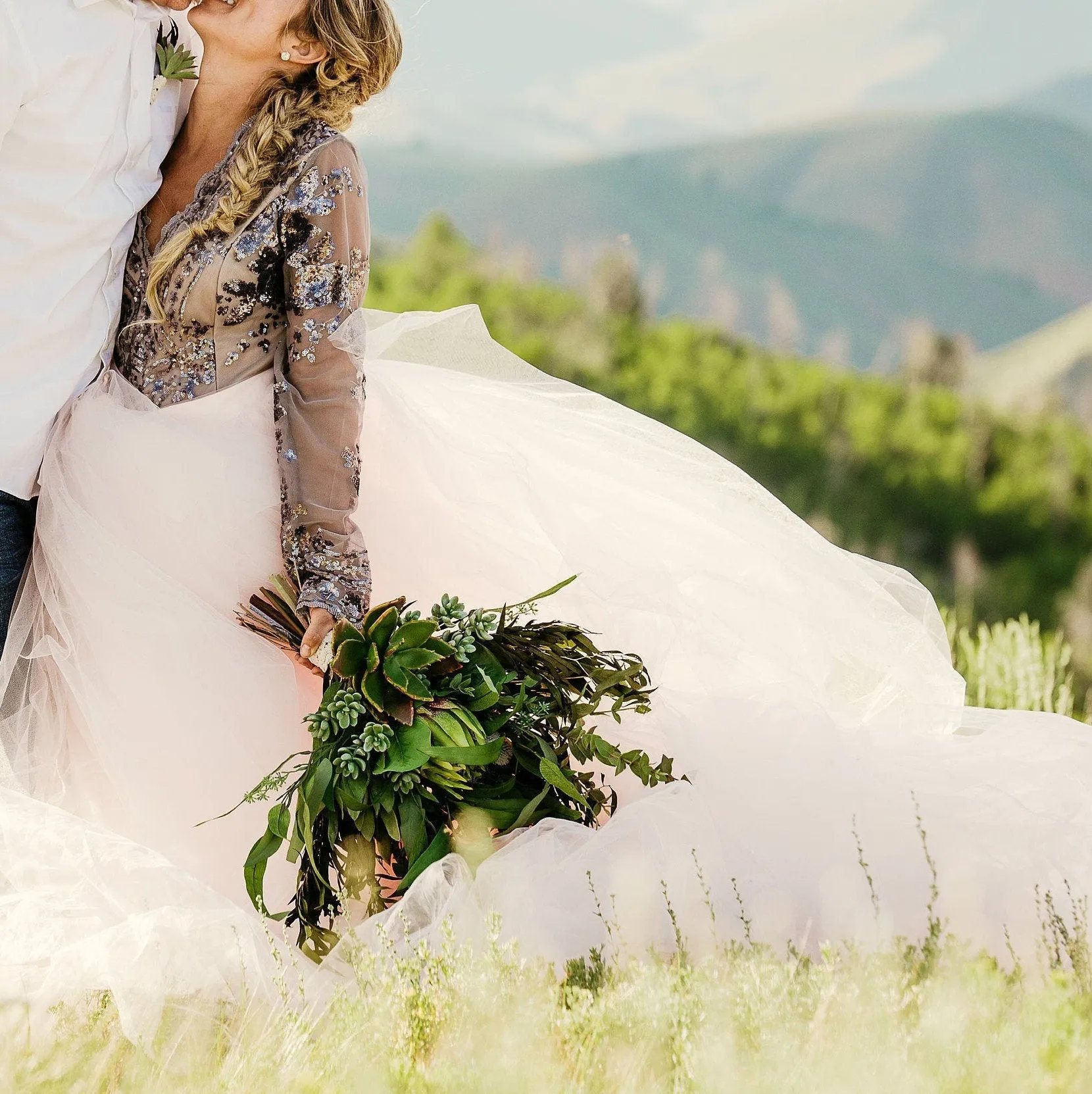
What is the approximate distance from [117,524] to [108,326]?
0.34 meters

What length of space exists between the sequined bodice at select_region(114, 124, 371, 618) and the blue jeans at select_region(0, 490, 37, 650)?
1.05ft

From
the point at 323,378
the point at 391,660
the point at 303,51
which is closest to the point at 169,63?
the point at 303,51

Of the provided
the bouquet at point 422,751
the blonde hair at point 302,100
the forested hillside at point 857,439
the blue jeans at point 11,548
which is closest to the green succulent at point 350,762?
the bouquet at point 422,751

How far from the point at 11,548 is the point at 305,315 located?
2.00 ft

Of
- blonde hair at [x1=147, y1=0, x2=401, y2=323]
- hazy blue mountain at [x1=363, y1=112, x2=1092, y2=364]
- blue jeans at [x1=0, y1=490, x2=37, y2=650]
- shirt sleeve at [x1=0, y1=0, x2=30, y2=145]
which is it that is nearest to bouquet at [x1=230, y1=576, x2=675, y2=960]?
blue jeans at [x1=0, y1=490, x2=37, y2=650]

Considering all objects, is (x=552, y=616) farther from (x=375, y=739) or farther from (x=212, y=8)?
(x=212, y=8)

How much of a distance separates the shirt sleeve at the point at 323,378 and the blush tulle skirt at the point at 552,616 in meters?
0.10

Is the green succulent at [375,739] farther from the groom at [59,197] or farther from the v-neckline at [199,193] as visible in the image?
the v-neckline at [199,193]

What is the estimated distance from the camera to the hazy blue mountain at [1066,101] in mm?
12812

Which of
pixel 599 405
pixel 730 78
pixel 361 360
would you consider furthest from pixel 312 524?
pixel 730 78

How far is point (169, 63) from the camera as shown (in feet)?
6.48

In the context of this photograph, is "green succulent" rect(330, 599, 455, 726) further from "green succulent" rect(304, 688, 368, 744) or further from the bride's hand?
the bride's hand

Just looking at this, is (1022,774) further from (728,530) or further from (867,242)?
(867,242)

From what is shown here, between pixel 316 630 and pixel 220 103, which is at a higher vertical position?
pixel 220 103
